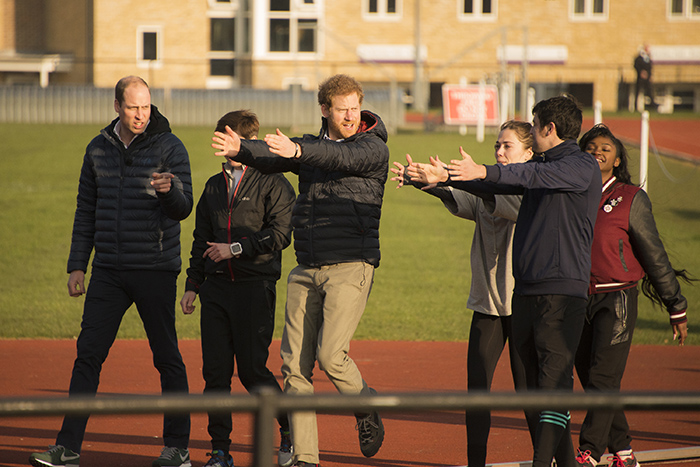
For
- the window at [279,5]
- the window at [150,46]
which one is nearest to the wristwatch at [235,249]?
the window at [279,5]

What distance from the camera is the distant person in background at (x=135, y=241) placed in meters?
5.01

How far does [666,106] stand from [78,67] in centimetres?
2680

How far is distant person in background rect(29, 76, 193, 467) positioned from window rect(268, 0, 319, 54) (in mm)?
36462

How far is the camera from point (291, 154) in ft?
14.1

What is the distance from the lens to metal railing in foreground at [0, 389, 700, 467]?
75.9 inches

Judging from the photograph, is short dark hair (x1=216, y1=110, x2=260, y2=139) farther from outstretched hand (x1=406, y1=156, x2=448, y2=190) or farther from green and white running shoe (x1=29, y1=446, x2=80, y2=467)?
green and white running shoe (x1=29, y1=446, x2=80, y2=467)

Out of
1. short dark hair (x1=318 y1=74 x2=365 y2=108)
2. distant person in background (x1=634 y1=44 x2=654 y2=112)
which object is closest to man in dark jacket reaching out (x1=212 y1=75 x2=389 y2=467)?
short dark hair (x1=318 y1=74 x2=365 y2=108)

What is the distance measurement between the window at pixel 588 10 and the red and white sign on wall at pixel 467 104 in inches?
689

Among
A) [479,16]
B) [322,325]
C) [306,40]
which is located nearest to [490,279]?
[322,325]

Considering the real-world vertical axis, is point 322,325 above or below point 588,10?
below

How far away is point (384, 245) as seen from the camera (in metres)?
14.9

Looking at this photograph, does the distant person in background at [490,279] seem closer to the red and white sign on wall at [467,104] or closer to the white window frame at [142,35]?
the red and white sign on wall at [467,104]

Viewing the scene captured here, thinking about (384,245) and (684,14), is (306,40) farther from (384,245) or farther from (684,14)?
(384,245)

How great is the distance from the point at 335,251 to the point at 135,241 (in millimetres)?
1206
